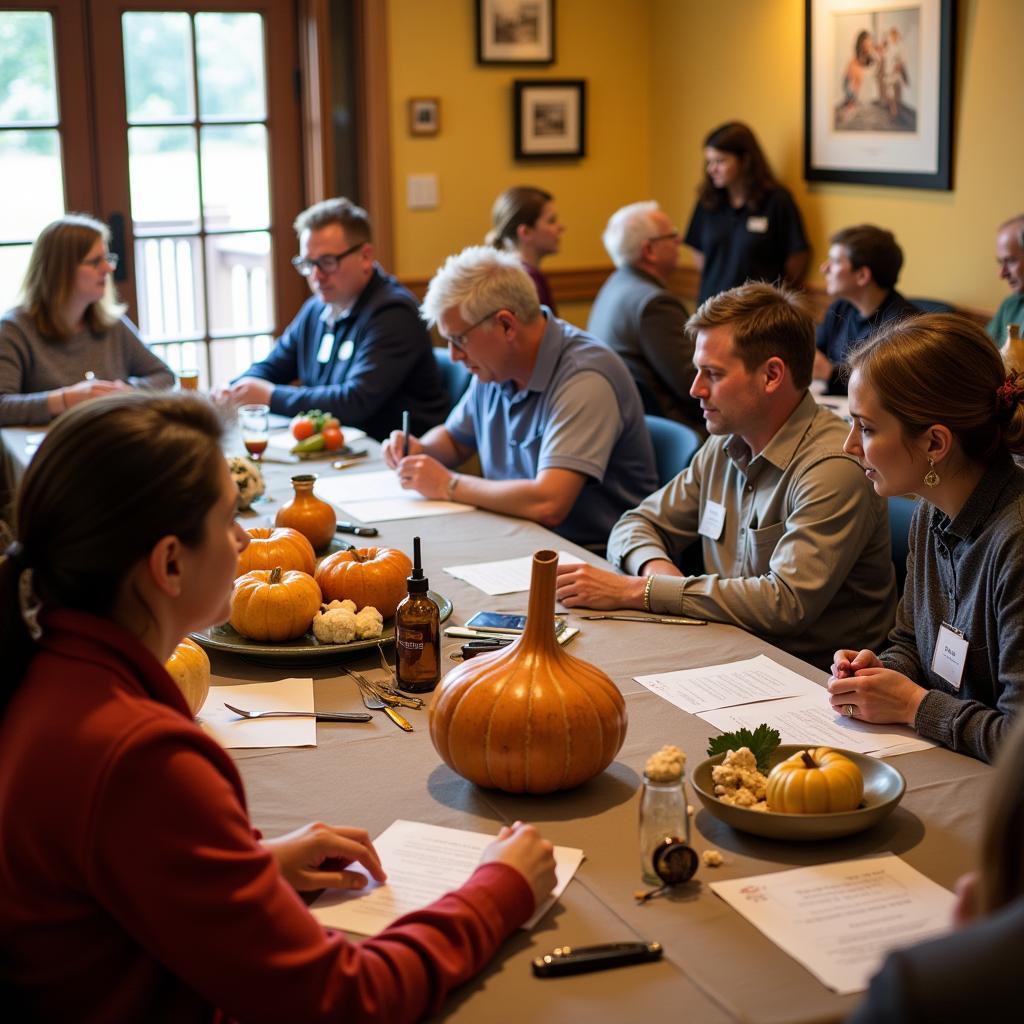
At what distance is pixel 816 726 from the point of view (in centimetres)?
179

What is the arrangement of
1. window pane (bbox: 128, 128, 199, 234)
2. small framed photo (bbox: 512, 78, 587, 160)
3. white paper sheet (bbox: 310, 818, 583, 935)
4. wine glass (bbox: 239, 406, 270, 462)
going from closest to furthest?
1. white paper sheet (bbox: 310, 818, 583, 935)
2. wine glass (bbox: 239, 406, 270, 462)
3. window pane (bbox: 128, 128, 199, 234)
4. small framed photo (bbox: 512, 78, 587, 160)

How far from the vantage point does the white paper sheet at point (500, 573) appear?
2451 mm

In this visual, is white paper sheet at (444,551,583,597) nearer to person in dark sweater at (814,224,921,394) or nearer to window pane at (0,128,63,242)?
person in dark sweater at (814,224,921,394)

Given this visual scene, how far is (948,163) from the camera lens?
4.99 m

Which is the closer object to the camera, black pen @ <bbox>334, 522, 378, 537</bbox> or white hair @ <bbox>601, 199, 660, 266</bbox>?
black pen @ <bbox>334, 522, 378, 537</bbox>

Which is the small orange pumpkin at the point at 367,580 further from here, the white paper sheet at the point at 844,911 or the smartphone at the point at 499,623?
the white paper sheet at the point at 844,911

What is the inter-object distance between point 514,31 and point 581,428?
354 centimetres

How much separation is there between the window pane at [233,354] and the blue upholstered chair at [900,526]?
152 inches

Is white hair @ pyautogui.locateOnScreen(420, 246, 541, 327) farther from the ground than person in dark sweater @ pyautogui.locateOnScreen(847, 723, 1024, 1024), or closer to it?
farther from the ground

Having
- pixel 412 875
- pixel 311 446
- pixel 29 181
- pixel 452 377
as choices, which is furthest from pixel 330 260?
pixel 412 875

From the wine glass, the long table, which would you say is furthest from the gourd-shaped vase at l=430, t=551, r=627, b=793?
the wine glass

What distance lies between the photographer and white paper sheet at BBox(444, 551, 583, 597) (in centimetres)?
245

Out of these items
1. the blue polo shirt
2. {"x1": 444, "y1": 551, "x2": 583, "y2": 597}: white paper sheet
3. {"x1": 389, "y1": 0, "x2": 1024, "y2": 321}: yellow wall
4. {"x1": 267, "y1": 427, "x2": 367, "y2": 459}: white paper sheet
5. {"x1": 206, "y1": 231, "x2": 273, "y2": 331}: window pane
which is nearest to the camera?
{"x1": 444, "y1": 551, "x2": 583, "y2": 597}: white paper sheet

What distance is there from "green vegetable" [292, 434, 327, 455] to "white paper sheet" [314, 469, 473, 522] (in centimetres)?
26
